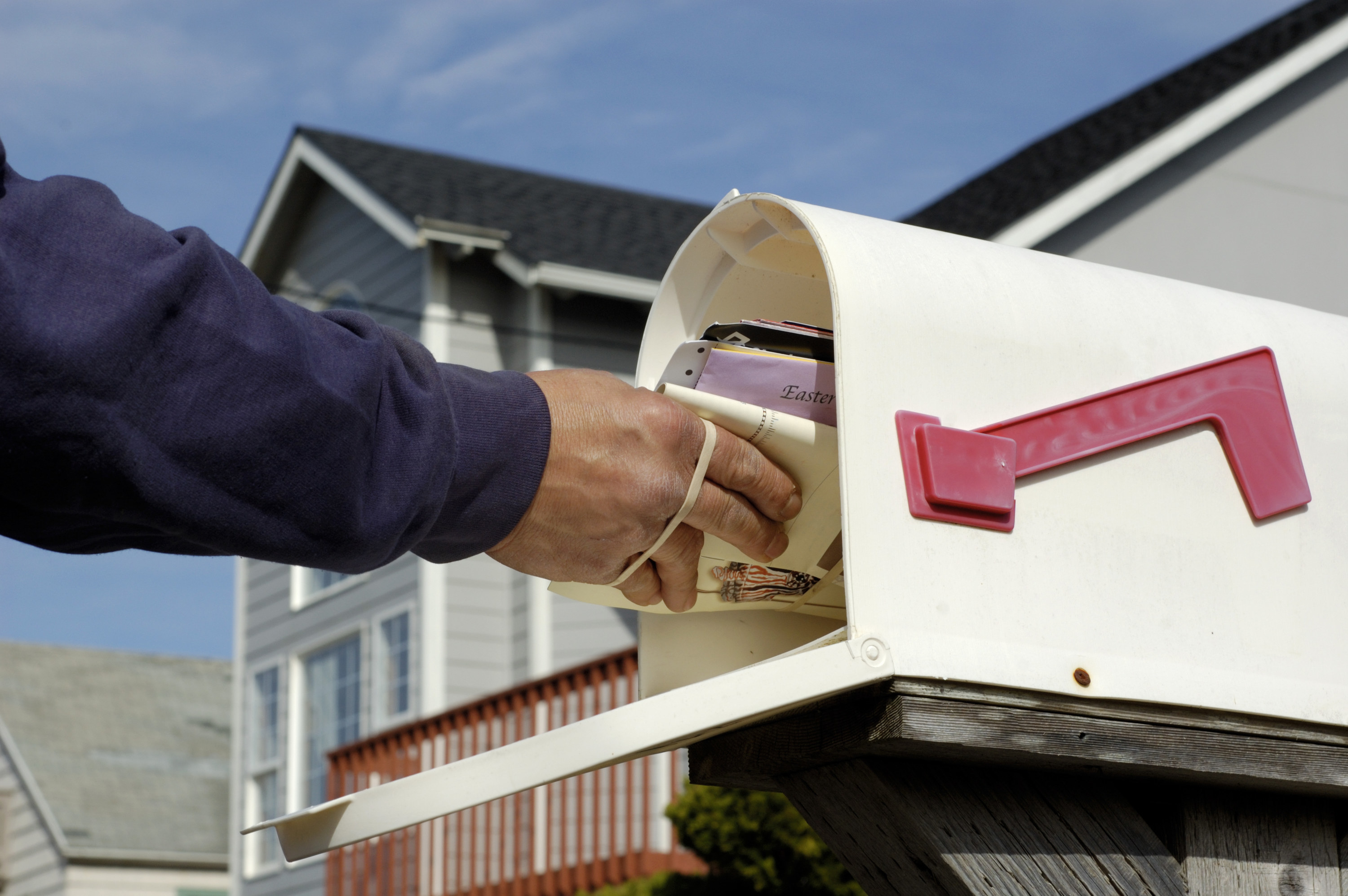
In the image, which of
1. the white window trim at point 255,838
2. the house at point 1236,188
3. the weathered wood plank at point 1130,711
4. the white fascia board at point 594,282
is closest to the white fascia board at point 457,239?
the white fascia board at point 594,282

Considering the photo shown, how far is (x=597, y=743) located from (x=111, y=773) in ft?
61.4

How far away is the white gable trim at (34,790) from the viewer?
53.0ft

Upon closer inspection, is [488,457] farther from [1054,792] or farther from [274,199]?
[274,199]

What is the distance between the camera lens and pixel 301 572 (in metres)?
11.9

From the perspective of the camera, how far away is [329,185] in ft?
40.8

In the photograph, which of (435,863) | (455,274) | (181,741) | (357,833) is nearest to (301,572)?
(455,274)

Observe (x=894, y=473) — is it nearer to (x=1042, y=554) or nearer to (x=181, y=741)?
(x=1042, y=554)

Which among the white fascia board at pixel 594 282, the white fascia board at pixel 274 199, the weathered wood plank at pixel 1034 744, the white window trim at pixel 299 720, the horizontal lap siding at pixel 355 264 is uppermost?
the white fascia board at pixel 274 199

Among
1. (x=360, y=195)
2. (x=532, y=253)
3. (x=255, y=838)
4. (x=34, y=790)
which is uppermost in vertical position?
(x=360, y=195)

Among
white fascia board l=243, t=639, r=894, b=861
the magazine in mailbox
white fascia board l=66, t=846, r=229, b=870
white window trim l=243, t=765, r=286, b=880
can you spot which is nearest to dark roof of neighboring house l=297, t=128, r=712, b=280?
white window trim l=243, t=765, r=286, b=880

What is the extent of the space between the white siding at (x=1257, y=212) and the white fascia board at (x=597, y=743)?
619 centimetres

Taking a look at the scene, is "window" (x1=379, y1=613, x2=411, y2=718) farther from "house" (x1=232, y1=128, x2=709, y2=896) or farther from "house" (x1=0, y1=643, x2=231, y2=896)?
"house" (x1=0, y1=643, x2=231, y2=896)

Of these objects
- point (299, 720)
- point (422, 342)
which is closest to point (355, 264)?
point (422, 342)

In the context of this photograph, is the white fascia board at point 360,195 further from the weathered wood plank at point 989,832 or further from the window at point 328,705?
the weathered wood plank at point 989,832
